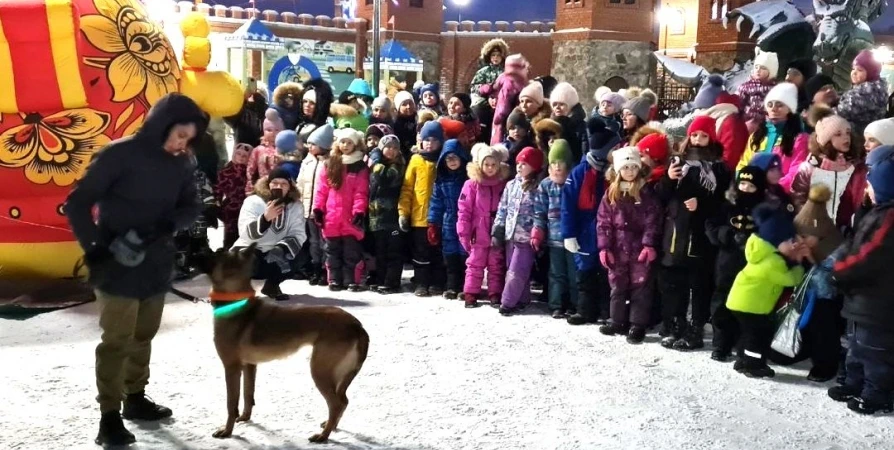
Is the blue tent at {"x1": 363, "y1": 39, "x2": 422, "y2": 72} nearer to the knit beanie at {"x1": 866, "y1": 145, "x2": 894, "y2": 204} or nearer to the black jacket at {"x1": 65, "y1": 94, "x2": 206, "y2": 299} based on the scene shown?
the knit beanie at {"x1": 866, "y1": 145, "x2": 894, "y2": 204}

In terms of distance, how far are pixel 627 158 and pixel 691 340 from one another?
137cm

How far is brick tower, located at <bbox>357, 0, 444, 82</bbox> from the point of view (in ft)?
84.1

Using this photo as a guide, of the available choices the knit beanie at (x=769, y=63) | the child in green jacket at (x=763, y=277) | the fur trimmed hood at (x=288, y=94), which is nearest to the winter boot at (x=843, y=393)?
the child in green jacket at (x=763, y=277)

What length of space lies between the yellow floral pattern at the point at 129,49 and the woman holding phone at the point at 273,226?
115 cm

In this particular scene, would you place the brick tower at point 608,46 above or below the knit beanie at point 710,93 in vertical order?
above

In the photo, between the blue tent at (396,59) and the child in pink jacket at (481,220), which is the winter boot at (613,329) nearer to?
the child in pink jacket at (481,220)

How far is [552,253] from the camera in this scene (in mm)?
6395

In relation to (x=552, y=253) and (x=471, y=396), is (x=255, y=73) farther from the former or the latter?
(x=471, y=396)

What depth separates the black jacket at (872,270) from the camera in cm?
431

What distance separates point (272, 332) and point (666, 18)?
2854 cm

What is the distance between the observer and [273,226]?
6543 mm

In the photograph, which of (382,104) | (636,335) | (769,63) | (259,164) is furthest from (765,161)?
(259,164)

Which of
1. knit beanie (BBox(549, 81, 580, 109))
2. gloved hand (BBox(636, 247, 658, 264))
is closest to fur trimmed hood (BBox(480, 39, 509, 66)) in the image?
knit beanie (BBox(549, 81, 580, 109))

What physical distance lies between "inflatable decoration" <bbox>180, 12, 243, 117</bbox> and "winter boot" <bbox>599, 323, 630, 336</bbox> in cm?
383
